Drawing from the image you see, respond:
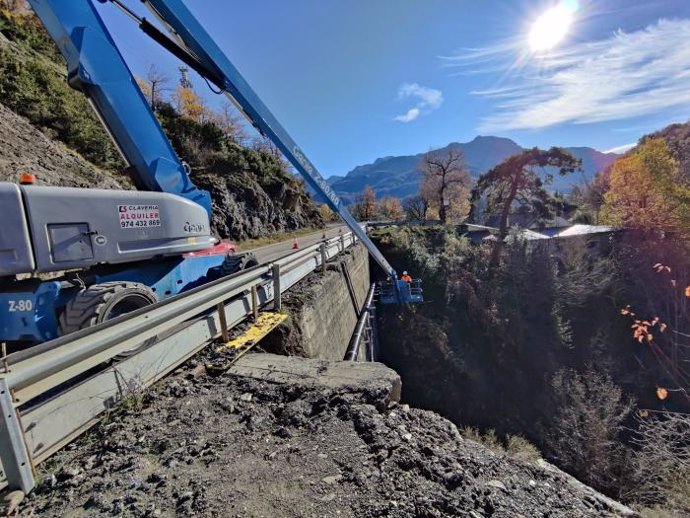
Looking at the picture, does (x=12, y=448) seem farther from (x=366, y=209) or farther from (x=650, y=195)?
(x=366, y=209)

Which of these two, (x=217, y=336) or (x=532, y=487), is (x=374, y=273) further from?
(x=532, y=487)

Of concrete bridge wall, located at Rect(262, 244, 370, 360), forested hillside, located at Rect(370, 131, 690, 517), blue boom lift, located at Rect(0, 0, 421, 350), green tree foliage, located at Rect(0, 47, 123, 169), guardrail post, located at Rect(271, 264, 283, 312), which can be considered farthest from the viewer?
forested hillside, located at Rect(370, 131, 690, 517)

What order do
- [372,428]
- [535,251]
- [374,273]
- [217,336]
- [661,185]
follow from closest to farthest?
[372,428] < [217,336] < [374,273] < [535,251] < [661,185]

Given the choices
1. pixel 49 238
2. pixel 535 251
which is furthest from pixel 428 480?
pixel 535 251

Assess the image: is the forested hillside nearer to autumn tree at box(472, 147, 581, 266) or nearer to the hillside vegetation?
autumn tree at box(472, 147, 581, 266)

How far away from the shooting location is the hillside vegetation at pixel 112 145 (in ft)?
41.2

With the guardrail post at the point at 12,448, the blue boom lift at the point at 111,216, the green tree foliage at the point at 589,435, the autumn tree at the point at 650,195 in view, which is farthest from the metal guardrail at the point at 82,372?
the autumn tree at the point at 650,195

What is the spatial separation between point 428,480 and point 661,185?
41748 mm

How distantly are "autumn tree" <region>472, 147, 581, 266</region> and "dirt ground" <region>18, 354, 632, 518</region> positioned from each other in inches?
890

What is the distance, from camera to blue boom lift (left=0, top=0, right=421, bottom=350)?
3.00m

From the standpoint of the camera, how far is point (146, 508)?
5.48ft

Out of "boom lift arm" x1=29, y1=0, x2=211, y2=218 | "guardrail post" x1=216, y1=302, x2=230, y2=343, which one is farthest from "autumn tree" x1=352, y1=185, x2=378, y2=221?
"guardrail post" x1=216, y1=302, x2=230, y2=343

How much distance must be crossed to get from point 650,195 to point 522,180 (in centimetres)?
1964

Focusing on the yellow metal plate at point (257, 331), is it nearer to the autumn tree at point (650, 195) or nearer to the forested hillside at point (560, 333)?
the forested hillside at point (560, 333)
